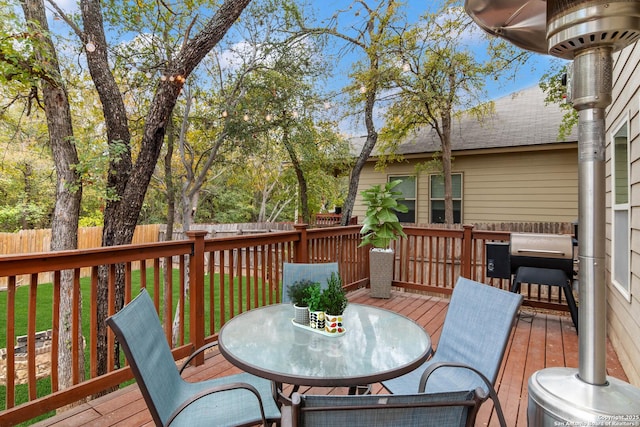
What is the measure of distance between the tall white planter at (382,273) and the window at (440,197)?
4370 mm

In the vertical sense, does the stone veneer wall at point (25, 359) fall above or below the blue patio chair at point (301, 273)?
below

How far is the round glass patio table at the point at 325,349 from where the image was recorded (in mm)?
1507

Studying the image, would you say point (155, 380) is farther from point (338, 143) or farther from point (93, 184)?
point (338, 143)

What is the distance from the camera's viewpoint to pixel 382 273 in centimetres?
537

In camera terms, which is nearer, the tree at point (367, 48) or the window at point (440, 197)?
the tree at point (367, 48)

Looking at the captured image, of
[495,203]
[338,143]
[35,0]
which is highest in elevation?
[35,0]

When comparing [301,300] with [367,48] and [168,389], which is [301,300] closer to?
[168,389]

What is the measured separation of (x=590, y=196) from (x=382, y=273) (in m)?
4.25

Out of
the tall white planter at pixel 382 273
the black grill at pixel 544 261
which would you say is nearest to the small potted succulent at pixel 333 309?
the black grill at pixel 544 261

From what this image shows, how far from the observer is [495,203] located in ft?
28.2

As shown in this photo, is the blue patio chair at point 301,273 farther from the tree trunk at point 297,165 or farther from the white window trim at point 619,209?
the tree trunk at point 297,165

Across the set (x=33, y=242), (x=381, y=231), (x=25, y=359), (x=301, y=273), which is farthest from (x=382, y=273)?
(x=33, y=242)

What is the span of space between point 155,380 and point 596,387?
5.59 feet

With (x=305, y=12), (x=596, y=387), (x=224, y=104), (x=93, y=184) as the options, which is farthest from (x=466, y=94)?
(x=596, y=387)
